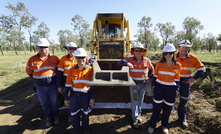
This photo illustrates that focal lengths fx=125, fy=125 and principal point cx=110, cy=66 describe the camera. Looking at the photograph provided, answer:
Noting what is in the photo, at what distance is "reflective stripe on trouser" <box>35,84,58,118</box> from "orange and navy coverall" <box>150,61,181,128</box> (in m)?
2.42

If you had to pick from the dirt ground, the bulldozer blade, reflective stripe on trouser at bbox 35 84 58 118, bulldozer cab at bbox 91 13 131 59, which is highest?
bulldozer cab at bbox 91 13 131 59

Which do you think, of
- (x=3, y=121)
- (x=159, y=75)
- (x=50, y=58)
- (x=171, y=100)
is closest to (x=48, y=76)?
(x=50, y=58)

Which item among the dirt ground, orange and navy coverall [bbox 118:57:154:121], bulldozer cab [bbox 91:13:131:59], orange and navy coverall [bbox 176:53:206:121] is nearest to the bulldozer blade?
orange and navy coverall [bbox 118:57:154:121]

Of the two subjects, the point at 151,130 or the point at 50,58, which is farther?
the point at 50,58

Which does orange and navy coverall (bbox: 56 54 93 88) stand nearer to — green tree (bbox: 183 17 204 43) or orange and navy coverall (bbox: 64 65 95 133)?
orange and navy coverall (bbox: 64 65 95 133)

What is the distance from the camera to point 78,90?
246cm

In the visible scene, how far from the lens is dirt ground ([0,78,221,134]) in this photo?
288 centimetres

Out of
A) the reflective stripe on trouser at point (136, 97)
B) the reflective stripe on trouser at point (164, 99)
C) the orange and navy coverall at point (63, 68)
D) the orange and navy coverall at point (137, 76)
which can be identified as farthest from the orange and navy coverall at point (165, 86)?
the orange and navy coverall at point (63, 68)

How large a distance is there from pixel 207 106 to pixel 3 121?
5.83 meters

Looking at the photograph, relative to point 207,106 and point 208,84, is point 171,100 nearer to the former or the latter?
point 207,106

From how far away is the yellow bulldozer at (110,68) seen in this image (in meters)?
2.50

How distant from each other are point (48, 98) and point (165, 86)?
9.15 feet

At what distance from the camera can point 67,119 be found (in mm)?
3381

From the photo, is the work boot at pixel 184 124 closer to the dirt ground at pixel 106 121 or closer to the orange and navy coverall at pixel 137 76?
the dirt ground at pixel 106 121
